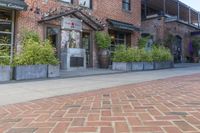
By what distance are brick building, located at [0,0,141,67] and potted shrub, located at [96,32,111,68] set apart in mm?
300

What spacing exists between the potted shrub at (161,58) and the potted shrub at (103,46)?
93.3 inches

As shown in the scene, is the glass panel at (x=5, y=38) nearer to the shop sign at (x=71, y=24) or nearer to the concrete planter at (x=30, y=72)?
the shop sign at (x=71, y=24)

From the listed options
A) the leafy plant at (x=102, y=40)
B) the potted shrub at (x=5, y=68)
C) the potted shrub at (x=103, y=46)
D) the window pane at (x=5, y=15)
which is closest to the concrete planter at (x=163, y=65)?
the potted shrub at (x=103, y=46)

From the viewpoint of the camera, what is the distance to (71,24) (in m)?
13.4

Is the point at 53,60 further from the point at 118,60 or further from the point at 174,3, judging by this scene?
the point at 174,3

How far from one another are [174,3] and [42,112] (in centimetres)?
2190

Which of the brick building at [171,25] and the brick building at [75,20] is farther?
the brick building at [171,25]

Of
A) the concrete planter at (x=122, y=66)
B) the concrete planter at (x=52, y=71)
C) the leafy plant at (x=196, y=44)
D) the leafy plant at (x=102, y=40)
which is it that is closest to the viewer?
the concrete planter at (x=52, y=71)

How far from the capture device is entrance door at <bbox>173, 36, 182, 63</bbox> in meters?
23.0

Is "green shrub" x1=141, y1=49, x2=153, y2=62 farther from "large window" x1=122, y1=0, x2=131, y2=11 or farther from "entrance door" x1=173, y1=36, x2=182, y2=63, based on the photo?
"entrance door" x1=173, y1=36, x2=182, y2=63

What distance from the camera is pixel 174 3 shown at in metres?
23.9

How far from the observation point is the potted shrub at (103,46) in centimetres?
1445

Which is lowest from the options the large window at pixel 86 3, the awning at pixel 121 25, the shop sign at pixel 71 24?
the shop sign at pixel 71 24

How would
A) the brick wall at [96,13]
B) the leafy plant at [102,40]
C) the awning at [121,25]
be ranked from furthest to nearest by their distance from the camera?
1. the awning at [121,25]
2. the leafy plant at [102,40]
3. the brick wall at [96,13]
